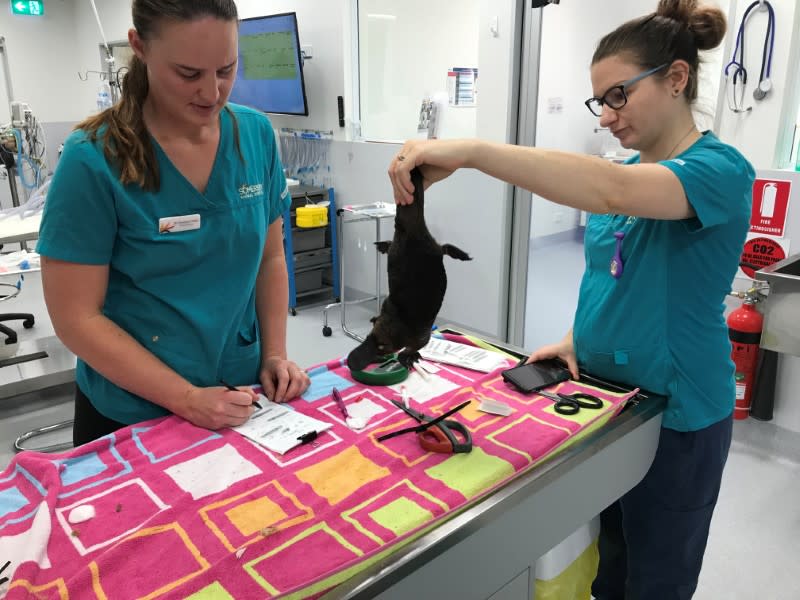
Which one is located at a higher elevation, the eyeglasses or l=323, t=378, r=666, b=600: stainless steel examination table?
the eyeglasses

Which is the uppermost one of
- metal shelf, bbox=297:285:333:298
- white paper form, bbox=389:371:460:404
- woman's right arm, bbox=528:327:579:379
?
woman's right arm, bbox=528:327:579:379

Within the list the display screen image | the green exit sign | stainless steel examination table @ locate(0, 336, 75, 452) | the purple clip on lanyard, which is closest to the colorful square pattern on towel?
the purple clip on lanyard

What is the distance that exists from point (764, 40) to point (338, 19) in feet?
9.06

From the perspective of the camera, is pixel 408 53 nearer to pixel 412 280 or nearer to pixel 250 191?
pixel 250 191

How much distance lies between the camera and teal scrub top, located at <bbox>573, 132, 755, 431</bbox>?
1091 mm

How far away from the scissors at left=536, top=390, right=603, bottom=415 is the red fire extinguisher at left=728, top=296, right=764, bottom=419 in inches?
69.5

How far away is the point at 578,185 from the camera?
3.35ft

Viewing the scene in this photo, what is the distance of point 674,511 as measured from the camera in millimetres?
1335

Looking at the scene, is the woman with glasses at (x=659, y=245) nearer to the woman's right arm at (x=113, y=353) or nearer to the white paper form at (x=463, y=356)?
the white paper form at (x=463, y=356)

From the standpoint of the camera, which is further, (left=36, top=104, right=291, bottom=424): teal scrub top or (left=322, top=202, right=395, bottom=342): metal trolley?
(left=322, top=202, right=395, bottom=342): metal trolley

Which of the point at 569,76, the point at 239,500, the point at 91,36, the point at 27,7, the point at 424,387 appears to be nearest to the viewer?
the point at 239,500

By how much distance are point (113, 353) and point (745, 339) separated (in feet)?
8.70

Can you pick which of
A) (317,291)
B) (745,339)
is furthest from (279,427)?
(317,291)

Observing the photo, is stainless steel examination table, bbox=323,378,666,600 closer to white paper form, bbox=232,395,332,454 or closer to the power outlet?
white paper form, bbox=232,395,332,454
